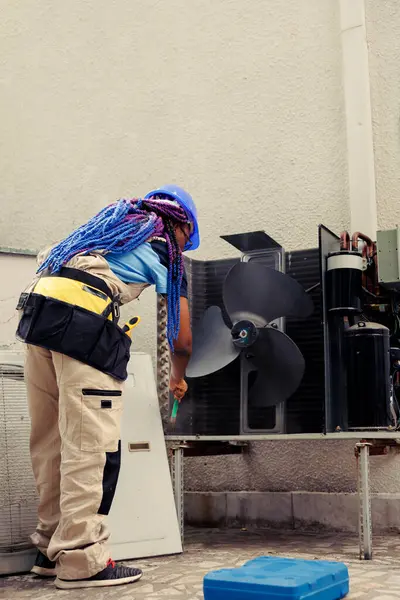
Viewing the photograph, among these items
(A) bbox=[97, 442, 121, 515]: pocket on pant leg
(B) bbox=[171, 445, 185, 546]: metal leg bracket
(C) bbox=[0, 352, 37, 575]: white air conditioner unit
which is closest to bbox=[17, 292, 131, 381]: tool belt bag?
(A) bbox=[97, 442, 121, 515]: pocket on pant leg

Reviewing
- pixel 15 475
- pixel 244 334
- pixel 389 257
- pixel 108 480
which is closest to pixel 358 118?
pixel 389 257

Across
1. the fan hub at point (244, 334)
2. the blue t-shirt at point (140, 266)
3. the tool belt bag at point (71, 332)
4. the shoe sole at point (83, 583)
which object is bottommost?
the shoe sole at point (83, 583)

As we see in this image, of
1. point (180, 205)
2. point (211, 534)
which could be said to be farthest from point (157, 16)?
point (211, 534)

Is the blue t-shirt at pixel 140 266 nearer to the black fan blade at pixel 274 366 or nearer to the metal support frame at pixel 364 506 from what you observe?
the black fan blade at pixel 274 366

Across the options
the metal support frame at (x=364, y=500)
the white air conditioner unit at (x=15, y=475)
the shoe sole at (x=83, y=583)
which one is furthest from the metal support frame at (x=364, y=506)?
the white air conditioner unit at (x=15, y=475)

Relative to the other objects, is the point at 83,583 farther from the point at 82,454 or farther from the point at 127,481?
the point at 127,481

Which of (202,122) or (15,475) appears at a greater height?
(202,122)

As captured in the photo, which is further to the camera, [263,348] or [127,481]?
[263,348]

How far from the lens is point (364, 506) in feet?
12.9

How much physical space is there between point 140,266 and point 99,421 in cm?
74

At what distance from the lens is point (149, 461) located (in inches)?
170

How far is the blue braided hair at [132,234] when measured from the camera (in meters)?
3.46

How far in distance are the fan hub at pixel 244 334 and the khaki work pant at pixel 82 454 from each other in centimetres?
117

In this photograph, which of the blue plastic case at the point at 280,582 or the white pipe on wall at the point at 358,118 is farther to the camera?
the white pipe on wall at the point at 358,118
